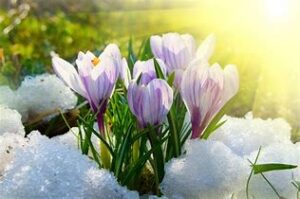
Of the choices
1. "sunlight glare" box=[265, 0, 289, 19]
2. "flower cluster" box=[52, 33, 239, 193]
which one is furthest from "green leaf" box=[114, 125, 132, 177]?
"sunlight glare" box=[265, 0, 289, 19]

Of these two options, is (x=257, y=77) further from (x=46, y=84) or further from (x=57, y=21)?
Result: (x=57, y=21)

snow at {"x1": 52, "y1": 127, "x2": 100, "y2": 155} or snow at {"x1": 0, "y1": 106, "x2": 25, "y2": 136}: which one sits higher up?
snow at {"x1": 0, "y1": 106, "x2": 25, "y2": 136}

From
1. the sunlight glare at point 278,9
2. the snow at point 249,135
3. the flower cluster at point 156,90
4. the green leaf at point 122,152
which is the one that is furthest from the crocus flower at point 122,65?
the sunlight glare at point 278,9

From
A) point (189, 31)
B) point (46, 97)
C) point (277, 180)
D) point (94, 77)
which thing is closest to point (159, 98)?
point (94, 77)

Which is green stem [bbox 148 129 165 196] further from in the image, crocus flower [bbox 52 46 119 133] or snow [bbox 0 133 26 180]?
snow [bbox 0 133 26 180]

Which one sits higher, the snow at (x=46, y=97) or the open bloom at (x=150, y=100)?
the open bloom at (x=150, y=100)

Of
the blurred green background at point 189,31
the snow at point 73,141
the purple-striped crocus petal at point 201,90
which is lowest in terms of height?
the blurred green background at point 189,31

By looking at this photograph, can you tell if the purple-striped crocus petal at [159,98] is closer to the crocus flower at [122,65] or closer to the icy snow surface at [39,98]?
the crocus flower at [122,65]

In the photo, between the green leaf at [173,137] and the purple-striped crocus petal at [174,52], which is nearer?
the green leaf at [173,137]
